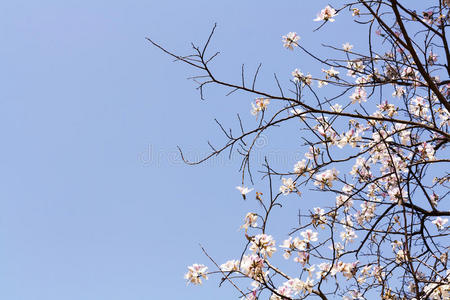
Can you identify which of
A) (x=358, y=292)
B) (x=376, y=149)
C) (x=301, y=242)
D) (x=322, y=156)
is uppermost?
(x=376, y=149)

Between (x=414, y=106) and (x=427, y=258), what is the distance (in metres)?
1.18

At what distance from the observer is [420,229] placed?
2615 mm

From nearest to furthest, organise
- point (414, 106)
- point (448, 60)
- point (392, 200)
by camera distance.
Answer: point (448, 60) → point (392, 200) → point (414, 106)

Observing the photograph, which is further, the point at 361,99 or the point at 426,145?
the point at 361,99

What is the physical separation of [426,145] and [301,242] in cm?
102

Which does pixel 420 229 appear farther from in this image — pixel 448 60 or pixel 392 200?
pixel 448 60

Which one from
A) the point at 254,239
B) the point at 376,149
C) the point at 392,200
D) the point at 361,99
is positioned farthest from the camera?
the point at 361,99

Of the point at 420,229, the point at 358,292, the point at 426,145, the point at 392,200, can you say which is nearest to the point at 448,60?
the point at 426,145

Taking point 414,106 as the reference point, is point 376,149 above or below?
below

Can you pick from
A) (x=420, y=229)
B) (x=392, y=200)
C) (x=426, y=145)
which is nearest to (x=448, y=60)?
(x=426, y=145)

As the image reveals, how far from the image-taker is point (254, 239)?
2096 mm

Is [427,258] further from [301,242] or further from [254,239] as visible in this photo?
[254,239]

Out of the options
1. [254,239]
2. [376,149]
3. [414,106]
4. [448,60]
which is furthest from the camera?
[414,106]

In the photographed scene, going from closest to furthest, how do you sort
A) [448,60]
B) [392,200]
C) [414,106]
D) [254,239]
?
[254,239] < [448,60] < [392,200] < [414,106]
